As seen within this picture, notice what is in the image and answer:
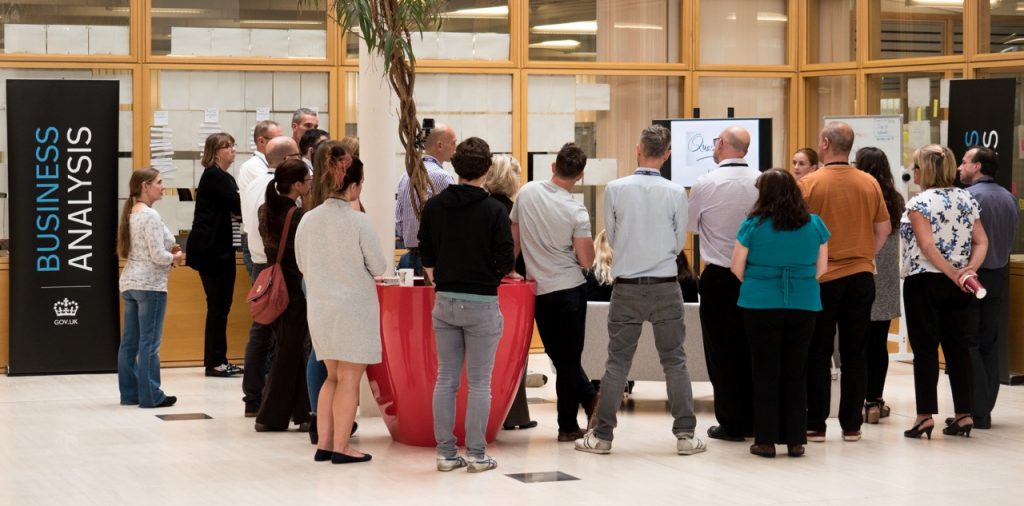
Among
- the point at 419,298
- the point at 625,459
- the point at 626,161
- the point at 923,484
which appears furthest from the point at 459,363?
the point at 626,161

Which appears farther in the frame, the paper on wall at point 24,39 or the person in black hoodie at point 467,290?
the paper on wall at point 24,39

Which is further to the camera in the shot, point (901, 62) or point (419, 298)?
point (901, 62)

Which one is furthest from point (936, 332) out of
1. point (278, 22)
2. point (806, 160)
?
point (278, 22)

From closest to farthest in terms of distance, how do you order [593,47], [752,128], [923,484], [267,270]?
1. [923,484]
2. [267,270]
3. [752,128]
4. [593,47]

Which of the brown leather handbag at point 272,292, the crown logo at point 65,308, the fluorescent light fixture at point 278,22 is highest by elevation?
the fluorescent light fixture at point 278,22

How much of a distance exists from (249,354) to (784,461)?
309 cm

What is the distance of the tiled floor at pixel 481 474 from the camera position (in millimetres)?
5965

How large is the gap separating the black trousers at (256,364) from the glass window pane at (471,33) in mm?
3602

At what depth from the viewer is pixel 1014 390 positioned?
9.42 m

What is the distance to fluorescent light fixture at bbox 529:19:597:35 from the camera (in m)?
11.5

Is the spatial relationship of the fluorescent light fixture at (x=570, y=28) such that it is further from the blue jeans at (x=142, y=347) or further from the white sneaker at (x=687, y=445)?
the white sneaker at (x=687, y=445)

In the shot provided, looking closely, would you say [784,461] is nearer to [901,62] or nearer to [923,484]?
[923,484]

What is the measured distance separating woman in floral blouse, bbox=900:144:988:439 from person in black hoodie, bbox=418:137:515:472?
98.4 inches

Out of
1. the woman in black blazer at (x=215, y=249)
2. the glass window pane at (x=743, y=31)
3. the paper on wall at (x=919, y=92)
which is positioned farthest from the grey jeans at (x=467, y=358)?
the glass window pane at (x=743, y=31)
